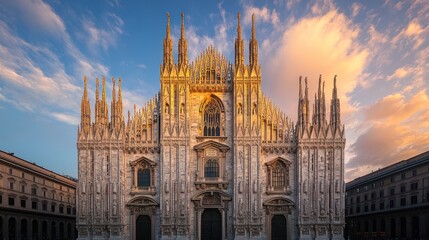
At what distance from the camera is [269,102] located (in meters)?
48.2

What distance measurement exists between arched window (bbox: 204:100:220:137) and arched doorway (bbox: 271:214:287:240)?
12.9 m

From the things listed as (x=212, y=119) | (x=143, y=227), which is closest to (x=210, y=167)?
(x=212, y=119)

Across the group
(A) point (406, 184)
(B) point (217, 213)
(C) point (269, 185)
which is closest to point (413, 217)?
(A) point (406, 184)

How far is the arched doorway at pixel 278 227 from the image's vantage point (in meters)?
46.3

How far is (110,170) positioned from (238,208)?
16560 mm

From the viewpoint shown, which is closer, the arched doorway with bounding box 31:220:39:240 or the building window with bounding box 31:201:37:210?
the arched doorway with bounding box 31:220:39:240

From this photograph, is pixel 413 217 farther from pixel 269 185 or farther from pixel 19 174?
pixel 19 174

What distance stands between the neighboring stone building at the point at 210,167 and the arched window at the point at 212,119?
0.13 metres

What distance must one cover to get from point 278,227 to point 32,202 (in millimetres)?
41515

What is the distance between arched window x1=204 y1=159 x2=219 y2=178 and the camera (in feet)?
155

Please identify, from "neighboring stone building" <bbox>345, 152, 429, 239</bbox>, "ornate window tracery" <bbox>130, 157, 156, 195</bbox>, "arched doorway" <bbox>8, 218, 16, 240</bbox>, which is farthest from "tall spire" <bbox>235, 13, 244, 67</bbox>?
"arched doorway" <bbox>8, 218, 16, 240</bbox>

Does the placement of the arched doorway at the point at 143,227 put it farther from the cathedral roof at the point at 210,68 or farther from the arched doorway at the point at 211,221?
the cathedral roof at the point at 210,68

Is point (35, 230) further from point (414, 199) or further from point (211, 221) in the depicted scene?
point (414, 199)

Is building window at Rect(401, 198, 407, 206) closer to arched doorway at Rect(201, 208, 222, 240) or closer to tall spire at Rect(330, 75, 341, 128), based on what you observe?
tall spire at Rect(330, 75, 341, 128)
